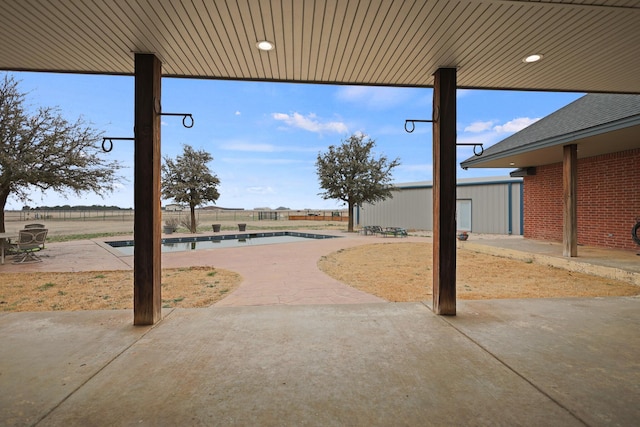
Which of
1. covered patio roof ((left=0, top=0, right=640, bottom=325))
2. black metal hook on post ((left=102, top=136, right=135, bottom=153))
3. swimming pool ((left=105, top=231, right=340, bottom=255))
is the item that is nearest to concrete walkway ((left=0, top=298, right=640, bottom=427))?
covered patio roof ((left=0, top=0, right=640, bottom=325))

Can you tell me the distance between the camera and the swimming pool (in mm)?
14059

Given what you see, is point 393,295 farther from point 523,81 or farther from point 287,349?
point 523,81

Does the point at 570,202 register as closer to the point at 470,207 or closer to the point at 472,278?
the point at 472,278

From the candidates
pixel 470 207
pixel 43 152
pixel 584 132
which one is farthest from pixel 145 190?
pixel 470 207

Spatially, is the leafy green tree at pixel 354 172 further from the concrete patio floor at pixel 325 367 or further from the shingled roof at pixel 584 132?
the concrete patio floor at pixel 325 367

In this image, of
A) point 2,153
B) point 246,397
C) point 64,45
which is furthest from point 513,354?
point 2,153

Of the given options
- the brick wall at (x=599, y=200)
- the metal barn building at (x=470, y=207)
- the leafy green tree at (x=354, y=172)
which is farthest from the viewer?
the leafy green tree at (x=354, y=172)

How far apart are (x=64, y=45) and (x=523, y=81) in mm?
5018

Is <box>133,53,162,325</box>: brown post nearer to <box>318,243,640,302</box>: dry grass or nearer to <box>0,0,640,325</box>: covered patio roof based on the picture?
<box>0,0,640,325</box>: covered patio roof

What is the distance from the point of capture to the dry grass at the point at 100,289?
5184mm

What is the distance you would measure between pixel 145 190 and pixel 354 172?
1813 centimetres

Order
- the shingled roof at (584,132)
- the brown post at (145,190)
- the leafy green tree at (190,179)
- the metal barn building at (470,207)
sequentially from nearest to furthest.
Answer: the brown post at (145,190)
the shingled roof at (584,132)
the metal barn building at (470,207)
the leafy green tree at (190,179)

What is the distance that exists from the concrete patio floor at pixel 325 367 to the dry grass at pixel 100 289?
1.62m

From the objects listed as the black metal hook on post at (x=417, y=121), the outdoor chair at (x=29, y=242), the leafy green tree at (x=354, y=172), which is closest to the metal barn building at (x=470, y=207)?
the leafy green tree at (x=354, y=172)
